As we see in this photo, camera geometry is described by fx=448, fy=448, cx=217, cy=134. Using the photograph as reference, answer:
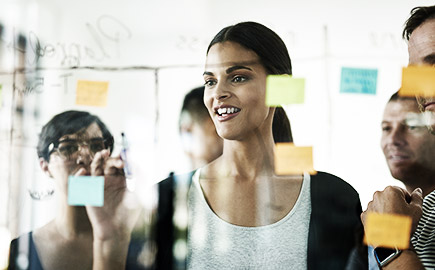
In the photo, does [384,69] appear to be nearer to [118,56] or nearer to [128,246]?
[118,56]

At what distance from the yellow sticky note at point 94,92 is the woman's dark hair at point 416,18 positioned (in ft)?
3.03

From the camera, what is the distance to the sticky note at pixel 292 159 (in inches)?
51.5

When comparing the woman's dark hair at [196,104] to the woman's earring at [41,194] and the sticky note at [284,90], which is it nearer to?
the sticky note at [284,90]

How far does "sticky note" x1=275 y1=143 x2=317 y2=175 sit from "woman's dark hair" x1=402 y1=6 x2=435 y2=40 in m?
0.43

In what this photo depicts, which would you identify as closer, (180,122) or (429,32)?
(429,32)

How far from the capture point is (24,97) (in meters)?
1.50

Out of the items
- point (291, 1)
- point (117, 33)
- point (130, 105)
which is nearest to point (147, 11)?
point (117, 33)

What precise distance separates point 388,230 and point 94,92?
3.18 ft

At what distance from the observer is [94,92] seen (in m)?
1.45

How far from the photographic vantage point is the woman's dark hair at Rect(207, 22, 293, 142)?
4.27 ft

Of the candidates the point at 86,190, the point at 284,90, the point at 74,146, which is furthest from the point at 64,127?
the point at 284,90

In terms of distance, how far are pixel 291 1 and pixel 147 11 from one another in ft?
1.51

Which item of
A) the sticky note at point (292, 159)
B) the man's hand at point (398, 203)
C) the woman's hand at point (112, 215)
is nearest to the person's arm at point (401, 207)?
the man's hand at point (398, 203)

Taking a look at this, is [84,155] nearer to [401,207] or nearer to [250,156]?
[250,156]
